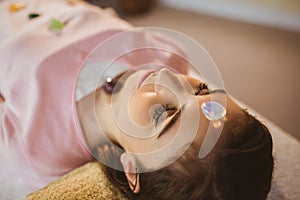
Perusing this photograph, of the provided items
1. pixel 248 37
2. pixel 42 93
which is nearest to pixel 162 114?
pixel 42 93

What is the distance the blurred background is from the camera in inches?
46.3

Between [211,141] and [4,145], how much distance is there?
425 millimetres

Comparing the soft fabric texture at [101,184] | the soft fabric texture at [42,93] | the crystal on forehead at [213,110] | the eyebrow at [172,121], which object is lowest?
the soft fabric texture at [101,184]

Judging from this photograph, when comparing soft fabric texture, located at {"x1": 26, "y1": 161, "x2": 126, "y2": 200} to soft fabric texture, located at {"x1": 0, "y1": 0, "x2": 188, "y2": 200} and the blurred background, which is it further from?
the blurred background

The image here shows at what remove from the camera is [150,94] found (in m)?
0.51

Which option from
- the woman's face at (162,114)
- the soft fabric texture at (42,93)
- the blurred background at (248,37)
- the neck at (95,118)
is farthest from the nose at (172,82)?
the blurred background at (248,37)

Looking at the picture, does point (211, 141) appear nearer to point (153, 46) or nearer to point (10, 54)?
point (153, 46)

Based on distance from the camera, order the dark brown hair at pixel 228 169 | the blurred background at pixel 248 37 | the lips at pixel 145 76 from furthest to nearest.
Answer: the blurred background at pixel 248 37 < the lips at pixel 145 76 < the dark brown hair at pixel 228 169

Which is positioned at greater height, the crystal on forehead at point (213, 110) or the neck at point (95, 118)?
the crystal on forehead at point (213, 110)

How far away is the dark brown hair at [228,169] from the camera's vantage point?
449 mm

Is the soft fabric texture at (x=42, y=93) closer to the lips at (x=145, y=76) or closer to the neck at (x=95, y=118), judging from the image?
the neck at (x=95, y=118)

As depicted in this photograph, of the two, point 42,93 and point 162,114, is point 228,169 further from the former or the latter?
point 42,93

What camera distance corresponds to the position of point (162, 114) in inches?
19.4

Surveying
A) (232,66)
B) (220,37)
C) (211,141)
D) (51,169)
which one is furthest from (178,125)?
(220,37)
